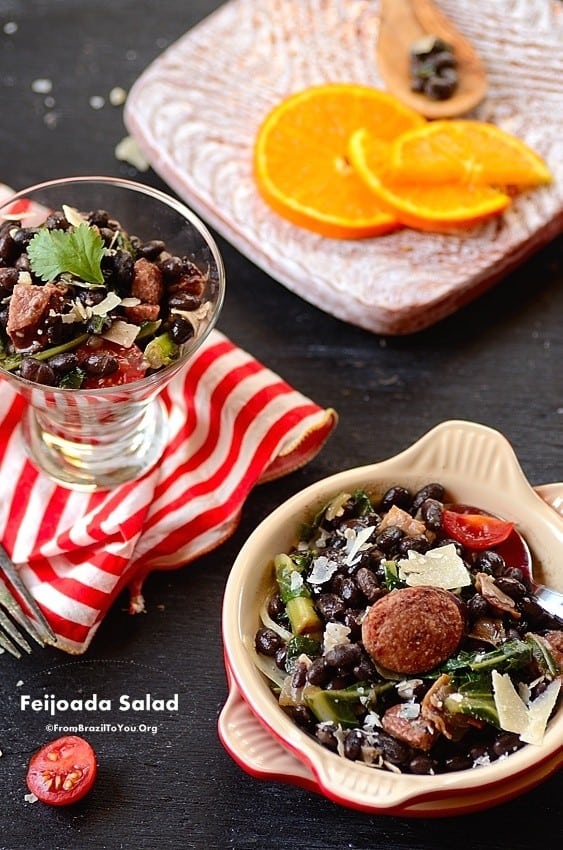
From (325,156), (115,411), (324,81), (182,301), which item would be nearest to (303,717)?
(115,411)

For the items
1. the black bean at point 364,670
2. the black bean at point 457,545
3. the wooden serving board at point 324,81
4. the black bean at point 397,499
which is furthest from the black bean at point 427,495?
the wooden serving board at point 324,81

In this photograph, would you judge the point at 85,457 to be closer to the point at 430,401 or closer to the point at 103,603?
the point at 103,603

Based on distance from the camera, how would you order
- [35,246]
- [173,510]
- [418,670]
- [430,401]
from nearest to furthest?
[418,670], [35,246], [173,510], [430,401]

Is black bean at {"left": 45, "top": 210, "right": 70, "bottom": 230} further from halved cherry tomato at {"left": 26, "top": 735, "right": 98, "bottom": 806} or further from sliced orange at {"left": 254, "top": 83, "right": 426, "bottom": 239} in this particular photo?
halved cherry tomato at {"left": 26, "top": 735, "right": 98, "bottom": 806}

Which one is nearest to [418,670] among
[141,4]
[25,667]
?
[25,667]

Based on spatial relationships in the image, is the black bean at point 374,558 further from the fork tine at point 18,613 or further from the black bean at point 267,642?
the fork tine at point 18,613

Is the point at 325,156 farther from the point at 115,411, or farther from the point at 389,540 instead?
the point at 389,540
